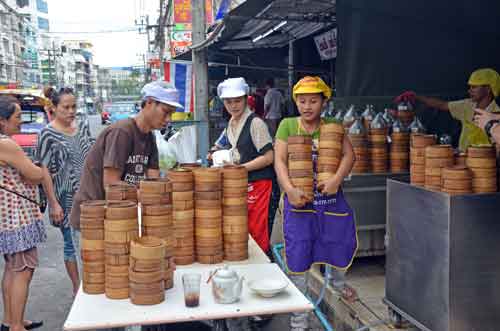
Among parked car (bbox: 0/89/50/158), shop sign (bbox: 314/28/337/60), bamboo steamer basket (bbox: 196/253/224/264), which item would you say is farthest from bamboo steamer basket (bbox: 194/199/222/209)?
parked car (bbox: 0/89/50/158)

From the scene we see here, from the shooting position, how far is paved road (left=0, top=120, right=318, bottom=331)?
439 centimetres

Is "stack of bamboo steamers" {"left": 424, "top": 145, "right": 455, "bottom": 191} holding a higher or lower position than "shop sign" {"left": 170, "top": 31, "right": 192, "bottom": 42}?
lower

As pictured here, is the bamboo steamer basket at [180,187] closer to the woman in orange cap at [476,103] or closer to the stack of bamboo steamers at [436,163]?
the stack of bamboo steamers at [436,163]

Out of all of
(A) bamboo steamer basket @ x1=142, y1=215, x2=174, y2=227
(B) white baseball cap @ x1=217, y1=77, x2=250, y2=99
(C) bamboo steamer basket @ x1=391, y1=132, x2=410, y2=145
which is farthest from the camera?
(C) bamboo steamer basket @ x1=391, y1=132, x2=410, y2=145

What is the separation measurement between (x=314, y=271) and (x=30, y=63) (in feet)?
246

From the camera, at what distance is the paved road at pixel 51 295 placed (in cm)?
439

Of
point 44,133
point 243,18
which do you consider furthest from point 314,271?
point 243,18

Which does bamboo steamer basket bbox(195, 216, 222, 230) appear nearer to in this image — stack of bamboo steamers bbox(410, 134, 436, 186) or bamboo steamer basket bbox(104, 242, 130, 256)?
bamboo steamer basket bbox(104, 242, 130, 256)

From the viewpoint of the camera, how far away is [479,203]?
8.98 ft

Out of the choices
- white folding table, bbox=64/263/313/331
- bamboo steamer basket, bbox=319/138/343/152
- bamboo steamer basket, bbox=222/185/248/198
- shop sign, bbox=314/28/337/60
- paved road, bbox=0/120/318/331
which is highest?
shop sign, bbox=314/28/337/60

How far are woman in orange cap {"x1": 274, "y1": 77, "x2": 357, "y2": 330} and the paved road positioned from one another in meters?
1.14

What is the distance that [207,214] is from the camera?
277cm

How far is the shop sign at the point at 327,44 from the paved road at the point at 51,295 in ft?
19.1

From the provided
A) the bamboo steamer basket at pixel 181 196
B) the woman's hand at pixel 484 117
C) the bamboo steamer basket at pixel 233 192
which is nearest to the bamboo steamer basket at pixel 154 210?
the bamboo steamer basket at pixel 181 196
